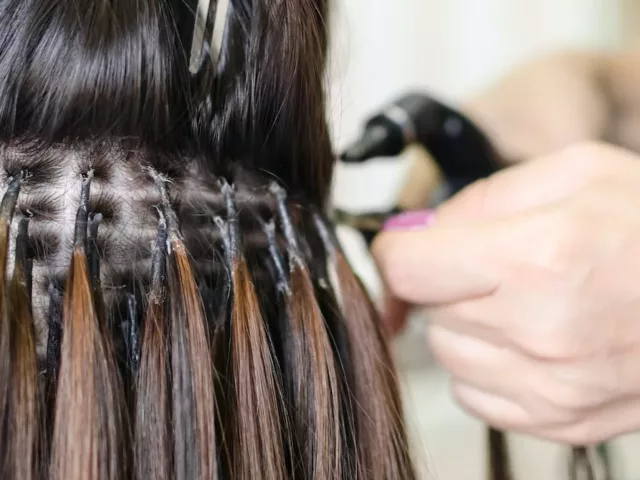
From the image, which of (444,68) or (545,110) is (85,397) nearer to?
(545,110)

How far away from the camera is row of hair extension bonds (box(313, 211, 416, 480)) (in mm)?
548

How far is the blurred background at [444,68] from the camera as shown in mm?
1286

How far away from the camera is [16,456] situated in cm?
43

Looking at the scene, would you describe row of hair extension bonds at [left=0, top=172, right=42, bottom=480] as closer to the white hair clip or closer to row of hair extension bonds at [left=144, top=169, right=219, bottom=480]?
row of hair extension bonds at [left=144, top=169, right=219, bottom=480]

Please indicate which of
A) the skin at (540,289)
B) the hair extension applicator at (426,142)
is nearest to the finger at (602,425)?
the skin at (540,289)

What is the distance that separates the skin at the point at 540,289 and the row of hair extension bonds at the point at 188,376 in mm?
245

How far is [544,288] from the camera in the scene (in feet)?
1.80

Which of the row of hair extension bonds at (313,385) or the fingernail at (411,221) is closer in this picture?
the row of hair extension bonds at (313,385)

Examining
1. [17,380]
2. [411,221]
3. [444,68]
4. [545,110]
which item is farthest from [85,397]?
[444,68]

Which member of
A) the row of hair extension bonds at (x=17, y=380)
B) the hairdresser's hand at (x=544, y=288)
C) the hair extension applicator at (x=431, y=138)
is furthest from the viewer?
the hair extension applicator at (x=431, y=138)

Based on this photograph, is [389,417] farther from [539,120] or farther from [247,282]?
[539,120]

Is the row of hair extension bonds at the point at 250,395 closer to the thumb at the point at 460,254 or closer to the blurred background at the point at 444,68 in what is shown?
the thumb at the point at 460,254

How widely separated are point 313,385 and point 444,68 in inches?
45.1

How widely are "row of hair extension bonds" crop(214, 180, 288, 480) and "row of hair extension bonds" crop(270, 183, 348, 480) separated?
0.03m
